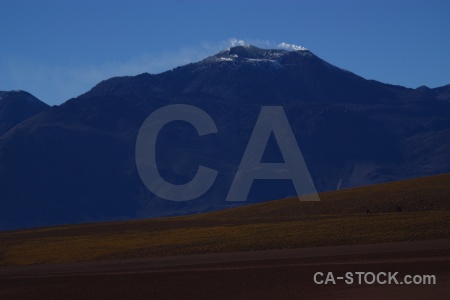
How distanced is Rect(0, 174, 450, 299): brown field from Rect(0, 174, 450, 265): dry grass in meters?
0.14

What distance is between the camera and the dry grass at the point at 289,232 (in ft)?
205

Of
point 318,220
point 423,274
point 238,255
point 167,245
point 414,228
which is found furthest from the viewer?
point 318,220

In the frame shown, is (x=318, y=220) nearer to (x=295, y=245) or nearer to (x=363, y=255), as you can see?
(x=295, y=245)

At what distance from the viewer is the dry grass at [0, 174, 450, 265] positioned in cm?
6238

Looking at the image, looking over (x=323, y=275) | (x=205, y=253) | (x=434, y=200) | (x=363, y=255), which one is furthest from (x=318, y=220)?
(x=323, y=275)

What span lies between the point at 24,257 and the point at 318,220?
85.8 feet

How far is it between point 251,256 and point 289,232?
12707mm

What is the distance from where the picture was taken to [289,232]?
69.0 metres

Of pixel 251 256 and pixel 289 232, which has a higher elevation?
pixel 289 232

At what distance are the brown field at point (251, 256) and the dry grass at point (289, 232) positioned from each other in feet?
0.47

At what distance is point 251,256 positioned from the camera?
56.8 m

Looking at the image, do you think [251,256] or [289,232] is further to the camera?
[289,232]

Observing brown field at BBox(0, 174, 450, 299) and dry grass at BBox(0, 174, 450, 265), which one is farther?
dry grass at BBox(0, 174, 450, 265)

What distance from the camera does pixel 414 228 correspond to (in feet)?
203
